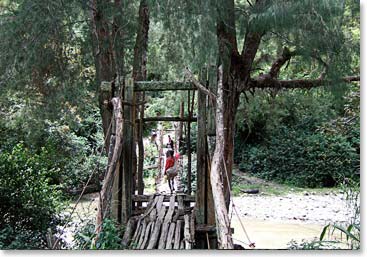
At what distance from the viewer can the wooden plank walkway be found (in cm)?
292

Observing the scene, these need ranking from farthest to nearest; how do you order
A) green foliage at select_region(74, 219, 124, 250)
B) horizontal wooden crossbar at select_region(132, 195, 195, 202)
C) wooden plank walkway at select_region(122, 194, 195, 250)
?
horizontal wooden crossbar at select_region(132, 195, 195, 202) → wooden plank walkway at select_region(122, 194, 195, 250) → green foliage at select_region(74, 219, 124, 250)

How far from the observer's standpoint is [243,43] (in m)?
3.82

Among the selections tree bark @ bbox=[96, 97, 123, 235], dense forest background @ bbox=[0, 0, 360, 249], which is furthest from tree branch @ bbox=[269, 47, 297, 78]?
tree bark @ bbox=[96, 97, 123, 235]

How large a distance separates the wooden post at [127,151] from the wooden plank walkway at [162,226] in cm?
9

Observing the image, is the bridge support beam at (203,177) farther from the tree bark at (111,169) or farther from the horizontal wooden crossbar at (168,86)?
the tree bark at (111,169)

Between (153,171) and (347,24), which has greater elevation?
(347,24)

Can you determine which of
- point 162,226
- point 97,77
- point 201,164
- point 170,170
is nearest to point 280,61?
point 201,164

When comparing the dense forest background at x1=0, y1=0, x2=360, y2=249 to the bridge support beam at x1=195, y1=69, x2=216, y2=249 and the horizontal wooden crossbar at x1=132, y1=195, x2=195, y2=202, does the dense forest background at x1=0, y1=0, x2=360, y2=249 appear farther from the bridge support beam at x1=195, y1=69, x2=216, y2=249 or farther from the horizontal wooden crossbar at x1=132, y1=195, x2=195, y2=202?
the horizontal wooden crossbar at x1=132, y1=195, x2=195, y2=202

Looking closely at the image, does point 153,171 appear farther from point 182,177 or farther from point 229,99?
point 229,99

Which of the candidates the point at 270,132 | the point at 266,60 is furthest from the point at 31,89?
the point at 270,132

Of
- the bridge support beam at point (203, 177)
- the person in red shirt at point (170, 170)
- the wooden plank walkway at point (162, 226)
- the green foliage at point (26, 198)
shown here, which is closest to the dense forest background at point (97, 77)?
the green foliage at point (26, 198)

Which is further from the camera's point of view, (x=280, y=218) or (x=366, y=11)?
(x=280, y=218)

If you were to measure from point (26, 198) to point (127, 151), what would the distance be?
0.84m

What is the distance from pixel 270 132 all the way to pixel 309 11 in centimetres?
318
